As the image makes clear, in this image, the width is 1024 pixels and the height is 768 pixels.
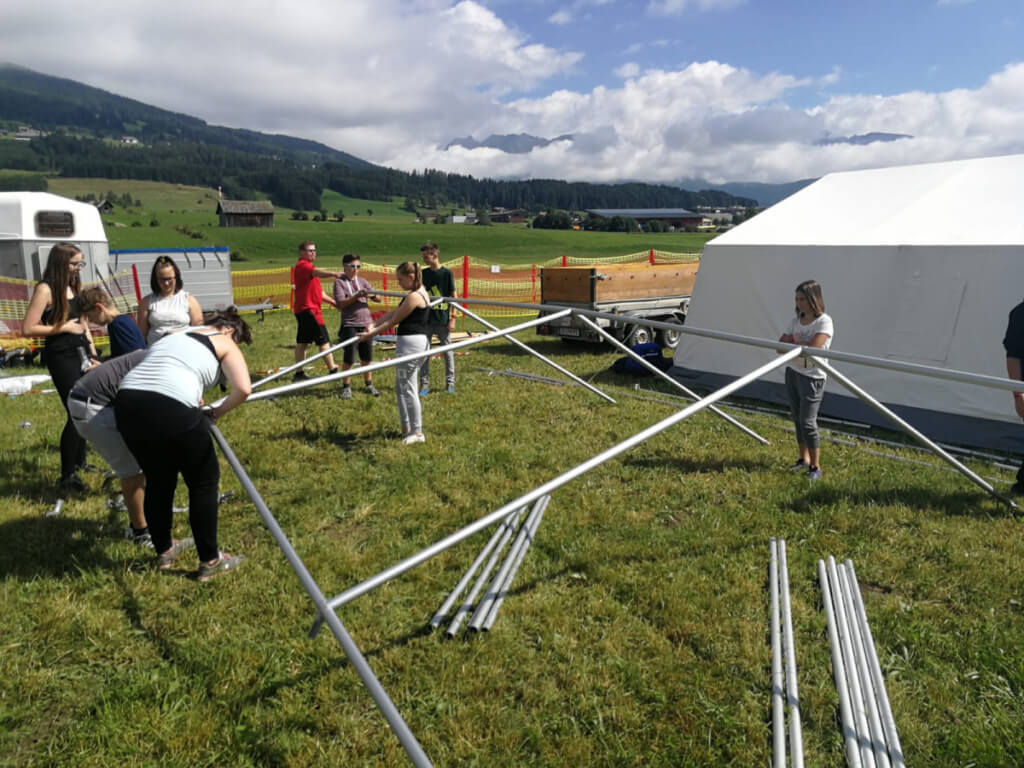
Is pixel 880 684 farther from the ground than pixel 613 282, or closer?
closer

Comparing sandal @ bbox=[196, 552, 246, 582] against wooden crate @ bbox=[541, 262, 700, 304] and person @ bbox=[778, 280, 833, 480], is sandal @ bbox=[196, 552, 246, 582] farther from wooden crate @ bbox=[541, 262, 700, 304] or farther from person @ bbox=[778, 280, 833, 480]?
wooden crate @ bbox=[541, 262, 700, 304]

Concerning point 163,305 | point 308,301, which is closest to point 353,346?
point 308,301

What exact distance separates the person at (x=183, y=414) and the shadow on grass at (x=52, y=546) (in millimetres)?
686

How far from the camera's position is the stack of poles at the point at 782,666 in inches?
108

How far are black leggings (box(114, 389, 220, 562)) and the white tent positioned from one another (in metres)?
7.22

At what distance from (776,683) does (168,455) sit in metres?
3.44

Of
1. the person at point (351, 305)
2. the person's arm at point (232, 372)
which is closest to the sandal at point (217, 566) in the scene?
the person's arm at point (232, 372)

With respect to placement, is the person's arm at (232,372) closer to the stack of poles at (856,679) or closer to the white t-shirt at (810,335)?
the stack of poles at (856,679)

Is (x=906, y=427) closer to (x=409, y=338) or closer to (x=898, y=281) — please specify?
(x=898, y=281)

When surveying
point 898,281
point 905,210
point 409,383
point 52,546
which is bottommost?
point 52,546

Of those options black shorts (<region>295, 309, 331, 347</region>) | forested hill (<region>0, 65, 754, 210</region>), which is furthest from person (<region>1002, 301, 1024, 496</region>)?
forested hill (<region>0, 65, 754, 210</region>)

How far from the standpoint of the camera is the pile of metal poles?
363 centimetres

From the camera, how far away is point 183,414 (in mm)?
3471

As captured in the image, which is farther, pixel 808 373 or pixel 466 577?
pixel 808 373
